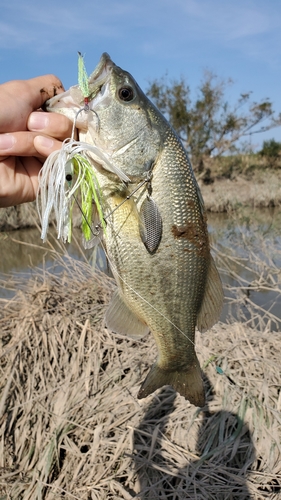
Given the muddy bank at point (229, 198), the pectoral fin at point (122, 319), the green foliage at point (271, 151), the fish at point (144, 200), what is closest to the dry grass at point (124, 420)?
the pectoral fin at point (122, 319)

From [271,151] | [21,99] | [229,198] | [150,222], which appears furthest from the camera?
[271,151]

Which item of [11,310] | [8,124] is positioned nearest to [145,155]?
[8,124]

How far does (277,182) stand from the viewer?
24.7 metres

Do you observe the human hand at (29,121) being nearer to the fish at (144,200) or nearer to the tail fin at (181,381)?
the fish at (144,200)

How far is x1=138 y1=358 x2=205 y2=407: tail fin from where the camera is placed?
80.1 inches

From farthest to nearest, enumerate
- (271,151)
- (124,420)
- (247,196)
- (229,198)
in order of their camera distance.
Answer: (271,151)
(247,196)
(229,198)
(124,420)

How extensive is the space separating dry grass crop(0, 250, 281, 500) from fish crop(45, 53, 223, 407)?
6.88 feet

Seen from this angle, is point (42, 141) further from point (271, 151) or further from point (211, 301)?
point (271, 151)

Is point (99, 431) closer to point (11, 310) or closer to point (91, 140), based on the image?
point (11, 310)

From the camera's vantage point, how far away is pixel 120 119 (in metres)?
1.82

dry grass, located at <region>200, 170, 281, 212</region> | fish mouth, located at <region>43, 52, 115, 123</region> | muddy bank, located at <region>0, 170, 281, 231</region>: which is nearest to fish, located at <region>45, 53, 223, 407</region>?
fish mouth, located at <region>43, 52, 115, 123</region>

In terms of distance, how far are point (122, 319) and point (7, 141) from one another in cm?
107

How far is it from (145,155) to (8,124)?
76 cm

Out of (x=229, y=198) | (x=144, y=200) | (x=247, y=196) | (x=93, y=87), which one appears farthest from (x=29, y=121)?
(x=247, y=196)
